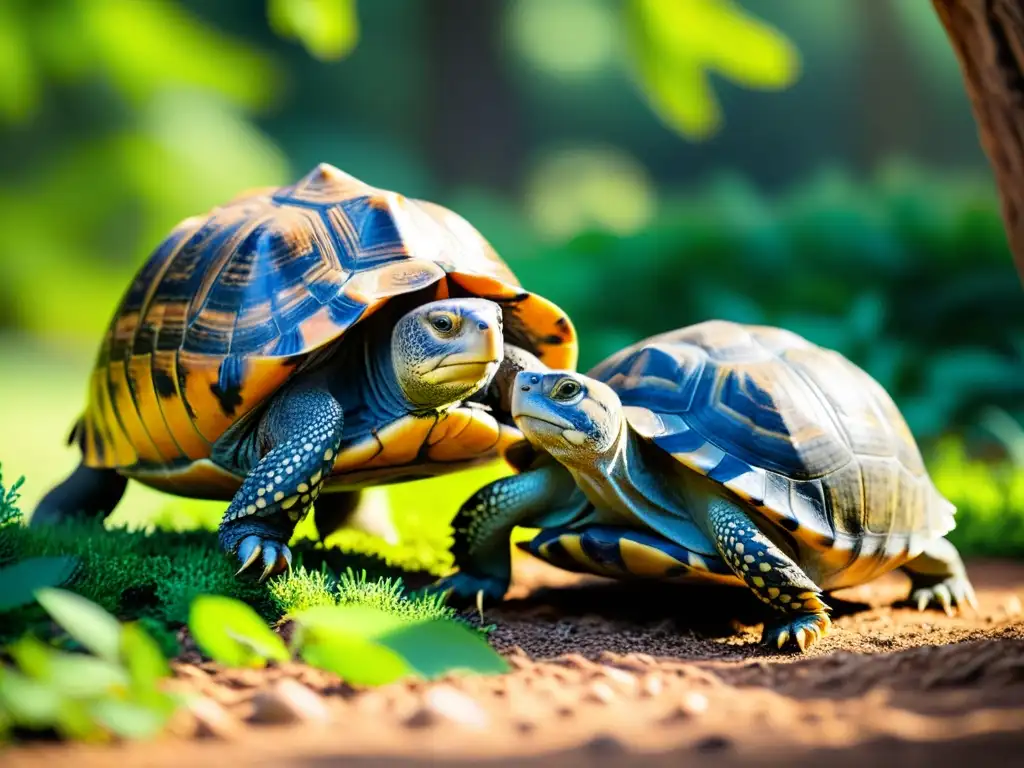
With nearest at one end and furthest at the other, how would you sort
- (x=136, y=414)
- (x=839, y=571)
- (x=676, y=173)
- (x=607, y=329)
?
(x=839, y=571) → (x=136, y=414) → (x=607, y=329) → (x=676, y=173)

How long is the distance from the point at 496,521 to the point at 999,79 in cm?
199

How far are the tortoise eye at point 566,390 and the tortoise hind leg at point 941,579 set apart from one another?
1447 millimetres

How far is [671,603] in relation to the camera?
134 inches

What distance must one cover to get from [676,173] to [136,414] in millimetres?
15121

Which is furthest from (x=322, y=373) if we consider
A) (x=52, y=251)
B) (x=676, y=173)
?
(x=676, y=173)

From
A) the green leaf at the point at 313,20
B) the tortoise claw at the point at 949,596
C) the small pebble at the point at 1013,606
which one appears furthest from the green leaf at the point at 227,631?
the small pebble at the point at 1013,606

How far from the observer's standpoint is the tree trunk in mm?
2721

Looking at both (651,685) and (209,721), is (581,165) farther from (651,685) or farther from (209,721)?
(209,721)

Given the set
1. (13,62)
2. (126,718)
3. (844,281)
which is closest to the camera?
(126,718)

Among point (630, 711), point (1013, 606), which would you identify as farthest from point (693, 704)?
point (1013, 606)

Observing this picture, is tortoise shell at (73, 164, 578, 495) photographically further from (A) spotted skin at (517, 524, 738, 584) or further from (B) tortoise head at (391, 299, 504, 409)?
(A) spotted skin at (517, 524, 738, 584)

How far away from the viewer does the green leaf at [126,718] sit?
1645 mm

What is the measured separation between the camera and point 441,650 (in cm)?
214

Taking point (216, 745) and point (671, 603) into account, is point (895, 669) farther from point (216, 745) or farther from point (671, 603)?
point (216, 745)
